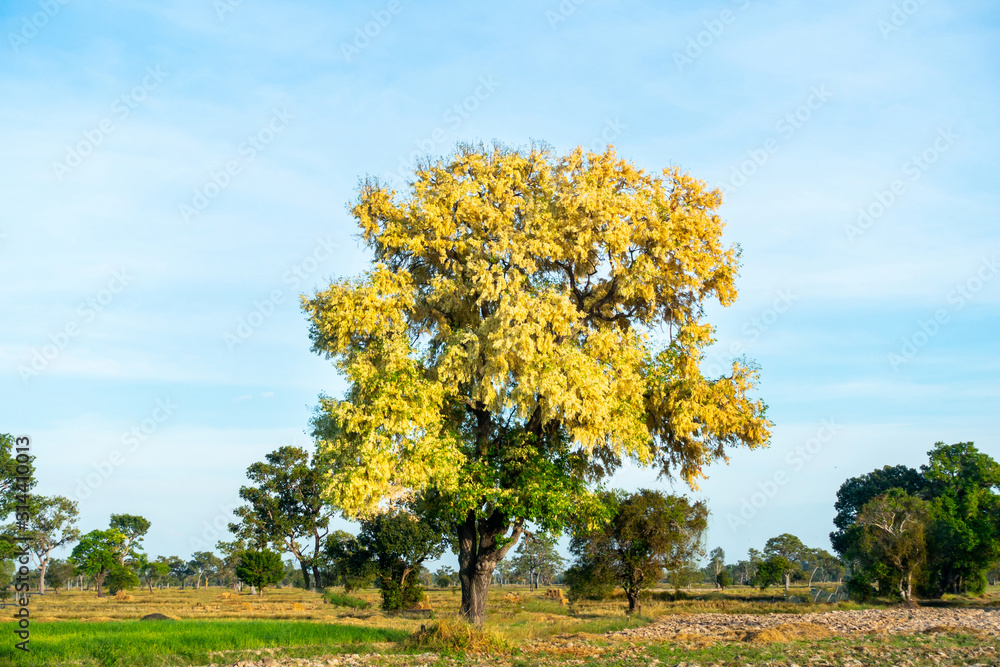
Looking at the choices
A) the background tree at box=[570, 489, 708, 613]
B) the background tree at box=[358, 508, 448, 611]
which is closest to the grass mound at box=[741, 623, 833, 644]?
the background tree at box=[570, 489, 708, 613]

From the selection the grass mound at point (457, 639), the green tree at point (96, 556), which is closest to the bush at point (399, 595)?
the grass mound at point (457, 639)

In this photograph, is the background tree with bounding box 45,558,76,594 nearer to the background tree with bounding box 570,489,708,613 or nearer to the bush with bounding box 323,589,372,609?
the bush with bounding box 323,589,372,609

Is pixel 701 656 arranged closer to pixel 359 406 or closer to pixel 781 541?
pixel 359 406

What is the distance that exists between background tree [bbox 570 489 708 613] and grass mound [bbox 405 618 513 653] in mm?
21276

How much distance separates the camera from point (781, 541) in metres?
107

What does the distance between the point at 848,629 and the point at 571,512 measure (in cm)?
917

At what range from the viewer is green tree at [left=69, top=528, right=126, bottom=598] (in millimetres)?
70188

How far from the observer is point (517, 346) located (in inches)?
835

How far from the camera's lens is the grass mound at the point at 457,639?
18203 millimetres

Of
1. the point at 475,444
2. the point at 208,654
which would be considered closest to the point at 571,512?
the point at 475,444

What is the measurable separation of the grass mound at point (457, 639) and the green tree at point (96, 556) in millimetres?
63505

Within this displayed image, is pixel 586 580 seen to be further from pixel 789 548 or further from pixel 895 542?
pixel 789 548

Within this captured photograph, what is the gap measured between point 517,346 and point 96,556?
217ft

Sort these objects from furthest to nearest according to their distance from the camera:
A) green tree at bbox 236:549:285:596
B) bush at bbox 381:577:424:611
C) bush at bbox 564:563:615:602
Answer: green tree at bbox 236:549:285:596 < bush at bbox 381:577:424:611 < bush at bbox 564:563:615:602
